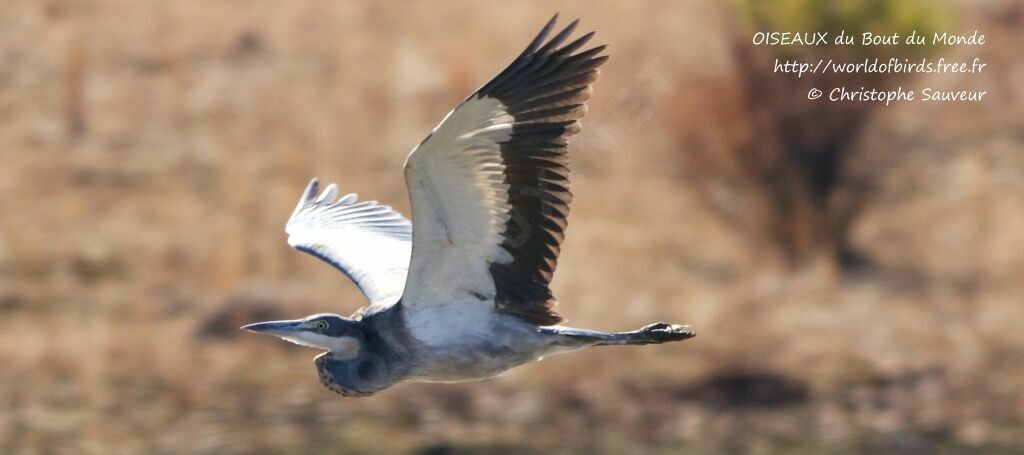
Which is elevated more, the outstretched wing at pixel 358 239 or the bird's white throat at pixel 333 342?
the outstretched wing at pixel 358 239

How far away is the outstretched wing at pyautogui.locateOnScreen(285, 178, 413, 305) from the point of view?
8.41 m

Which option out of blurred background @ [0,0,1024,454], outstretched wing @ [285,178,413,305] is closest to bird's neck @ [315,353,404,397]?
outstretched wing @ [285,178,413,305]

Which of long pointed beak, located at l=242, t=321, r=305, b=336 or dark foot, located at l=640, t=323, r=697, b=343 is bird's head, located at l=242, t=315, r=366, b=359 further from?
dark foot, located at l=640, t=323, r=697, b=343

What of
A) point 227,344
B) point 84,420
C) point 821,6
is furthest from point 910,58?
point 84,420

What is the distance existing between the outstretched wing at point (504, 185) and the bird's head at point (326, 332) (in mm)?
268

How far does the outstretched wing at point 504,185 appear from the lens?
22.6ft

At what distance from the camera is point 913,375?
1567 centimetres

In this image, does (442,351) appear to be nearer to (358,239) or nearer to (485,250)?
(485,250)

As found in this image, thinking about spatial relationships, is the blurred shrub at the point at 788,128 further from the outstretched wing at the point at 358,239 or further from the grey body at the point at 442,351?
the grey body at the point at 442,351

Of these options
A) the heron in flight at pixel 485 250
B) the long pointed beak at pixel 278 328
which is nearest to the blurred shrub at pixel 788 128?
the heron in flight at pixel 485 250

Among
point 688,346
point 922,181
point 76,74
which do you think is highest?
point 76,74

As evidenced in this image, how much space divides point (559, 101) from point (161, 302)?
9826mm

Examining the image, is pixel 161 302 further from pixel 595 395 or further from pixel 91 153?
pixel 595 395

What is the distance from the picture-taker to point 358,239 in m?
8.90
